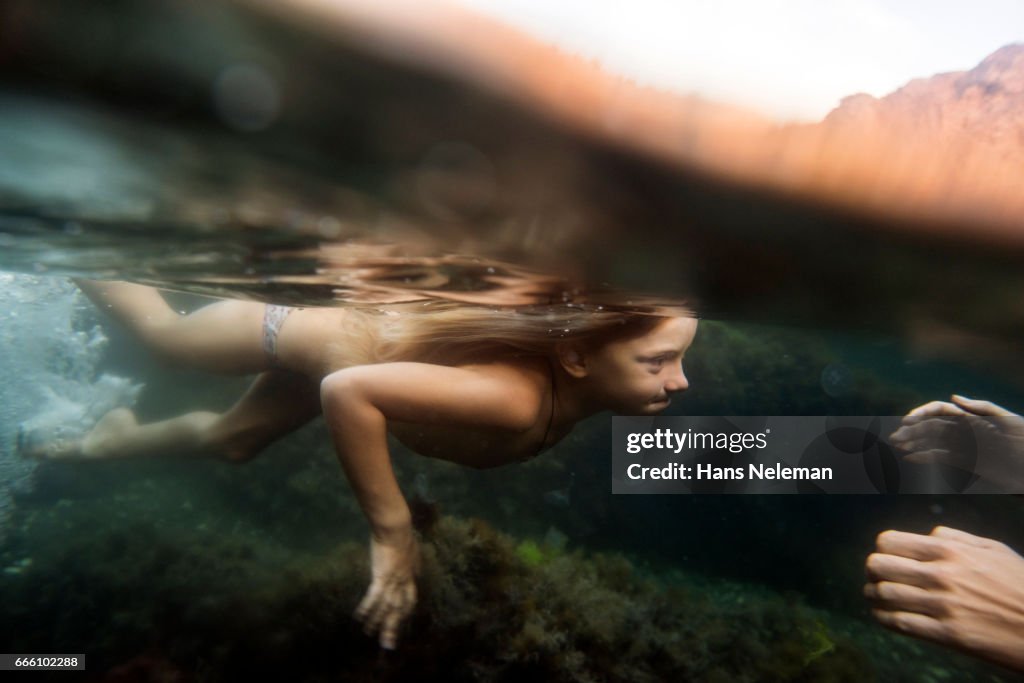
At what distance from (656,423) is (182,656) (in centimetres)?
1095

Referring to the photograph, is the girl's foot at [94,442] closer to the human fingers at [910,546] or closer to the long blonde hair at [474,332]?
the long blonde hair at [474,332]

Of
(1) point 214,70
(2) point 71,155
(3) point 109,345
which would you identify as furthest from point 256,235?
(3) point 109,345

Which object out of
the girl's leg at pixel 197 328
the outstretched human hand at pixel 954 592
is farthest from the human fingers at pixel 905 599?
the girl's leg at pixel 197 328

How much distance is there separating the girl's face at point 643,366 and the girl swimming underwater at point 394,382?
12mm

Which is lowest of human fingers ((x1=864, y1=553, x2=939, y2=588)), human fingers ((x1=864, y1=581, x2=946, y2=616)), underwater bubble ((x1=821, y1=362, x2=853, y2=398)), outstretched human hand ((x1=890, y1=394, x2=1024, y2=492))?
human fingers ((x1=864, y1=581, x2=946, y2=616))

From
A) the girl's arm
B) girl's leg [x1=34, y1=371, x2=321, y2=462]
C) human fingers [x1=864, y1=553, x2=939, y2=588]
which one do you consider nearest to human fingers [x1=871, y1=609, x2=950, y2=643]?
human fingers [x1=864, y1=553, x2=939, y2=588]

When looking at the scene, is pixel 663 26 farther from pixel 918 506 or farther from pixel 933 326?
pixel 918 506

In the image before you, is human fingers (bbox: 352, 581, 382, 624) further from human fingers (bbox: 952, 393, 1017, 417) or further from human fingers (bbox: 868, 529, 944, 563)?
human fingers (bbox: 952, 393, 1017, 417)

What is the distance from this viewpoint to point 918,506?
496 inches

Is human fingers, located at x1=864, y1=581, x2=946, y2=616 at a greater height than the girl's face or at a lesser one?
lesser

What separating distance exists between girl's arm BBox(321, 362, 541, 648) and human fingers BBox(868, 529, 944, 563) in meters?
2.56

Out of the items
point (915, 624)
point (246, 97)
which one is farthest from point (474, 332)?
point (915, 624)

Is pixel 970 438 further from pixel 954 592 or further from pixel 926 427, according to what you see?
pixel 954 592

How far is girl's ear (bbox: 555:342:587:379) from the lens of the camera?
4395 millimetres
